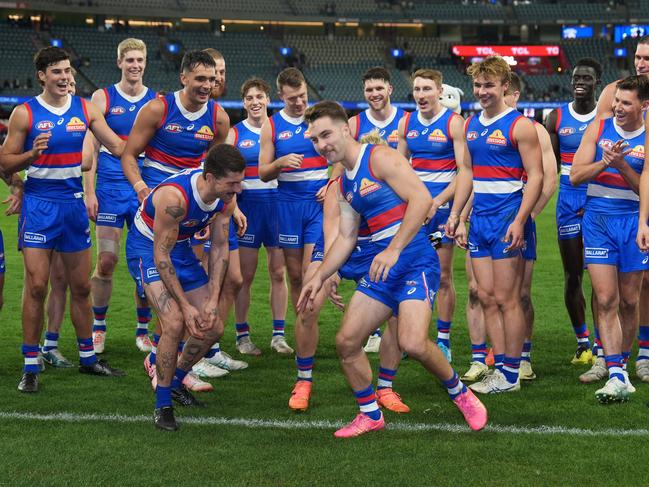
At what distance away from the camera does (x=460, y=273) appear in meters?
14.6

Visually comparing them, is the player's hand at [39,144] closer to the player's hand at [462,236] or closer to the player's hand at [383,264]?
the player's hand at [383,264]

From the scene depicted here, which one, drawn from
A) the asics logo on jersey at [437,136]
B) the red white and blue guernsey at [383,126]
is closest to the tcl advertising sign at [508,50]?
the red white and blue guernsey at [383,126]

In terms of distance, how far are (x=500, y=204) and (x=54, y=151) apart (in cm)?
365

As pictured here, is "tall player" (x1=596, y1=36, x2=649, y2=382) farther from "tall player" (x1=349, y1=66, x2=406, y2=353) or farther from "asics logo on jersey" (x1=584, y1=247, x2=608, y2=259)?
"tall player" (x1=349, y1=66, x2=406, y2=353)

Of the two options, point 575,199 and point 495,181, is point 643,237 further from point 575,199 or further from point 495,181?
point 575,199

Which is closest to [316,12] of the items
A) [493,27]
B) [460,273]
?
[493,27]

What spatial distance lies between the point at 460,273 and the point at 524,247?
23.2 ft

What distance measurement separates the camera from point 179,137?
805 centimetres

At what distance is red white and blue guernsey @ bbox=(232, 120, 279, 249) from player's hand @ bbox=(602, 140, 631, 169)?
3402 mm

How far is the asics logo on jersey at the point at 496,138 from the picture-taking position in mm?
7555

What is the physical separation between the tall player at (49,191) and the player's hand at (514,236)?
3463mm

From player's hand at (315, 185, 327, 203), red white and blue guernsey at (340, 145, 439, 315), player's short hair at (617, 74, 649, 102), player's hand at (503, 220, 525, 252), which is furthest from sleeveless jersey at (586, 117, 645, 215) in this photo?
player's hand at (315, 185, 327, 203)

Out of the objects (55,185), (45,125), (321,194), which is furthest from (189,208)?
(321,194)

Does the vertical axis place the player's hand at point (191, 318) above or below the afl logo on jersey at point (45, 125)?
below
